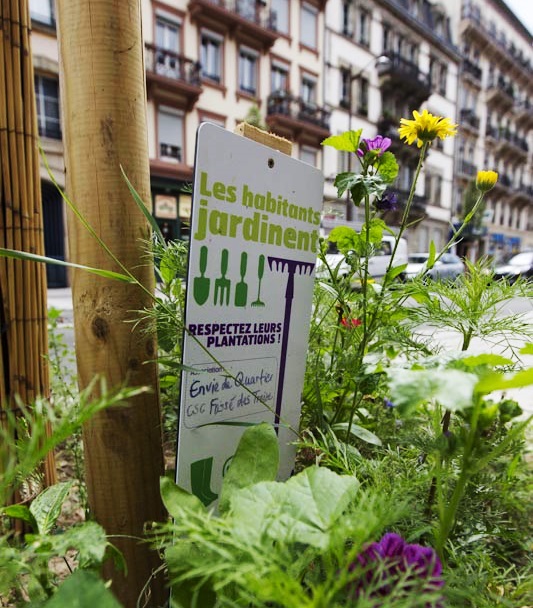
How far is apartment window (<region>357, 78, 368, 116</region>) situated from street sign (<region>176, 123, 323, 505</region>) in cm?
1531

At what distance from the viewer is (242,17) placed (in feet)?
36.4

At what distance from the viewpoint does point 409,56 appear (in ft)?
53.9

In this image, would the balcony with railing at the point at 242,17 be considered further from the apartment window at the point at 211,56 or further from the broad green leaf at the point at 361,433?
the broad green leaf at the point at 361,433

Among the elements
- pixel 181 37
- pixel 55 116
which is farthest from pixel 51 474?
pixel 181 37

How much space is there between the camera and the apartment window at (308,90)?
1302 cm

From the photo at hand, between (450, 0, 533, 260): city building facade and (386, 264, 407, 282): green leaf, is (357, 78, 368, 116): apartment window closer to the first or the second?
(450, 0, 533, 260): city building facade

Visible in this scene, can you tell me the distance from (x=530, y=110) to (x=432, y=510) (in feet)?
95.6

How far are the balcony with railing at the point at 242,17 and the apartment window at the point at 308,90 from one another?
1616 mm

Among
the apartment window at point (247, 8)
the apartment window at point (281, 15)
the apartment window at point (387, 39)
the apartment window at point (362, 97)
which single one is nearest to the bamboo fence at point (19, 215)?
the apartment window at point (247, 8)

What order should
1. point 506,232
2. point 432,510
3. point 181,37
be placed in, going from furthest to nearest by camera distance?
point 506,232, point 181,37, point 432,510

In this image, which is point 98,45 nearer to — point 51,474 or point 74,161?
point 74,161

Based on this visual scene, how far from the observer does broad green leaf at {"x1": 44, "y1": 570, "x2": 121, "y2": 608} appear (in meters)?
0.34

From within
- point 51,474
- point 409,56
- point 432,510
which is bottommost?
point 51,474

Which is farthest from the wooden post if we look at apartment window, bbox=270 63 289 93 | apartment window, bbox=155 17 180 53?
apartment window, bbox=270 63 289 93
